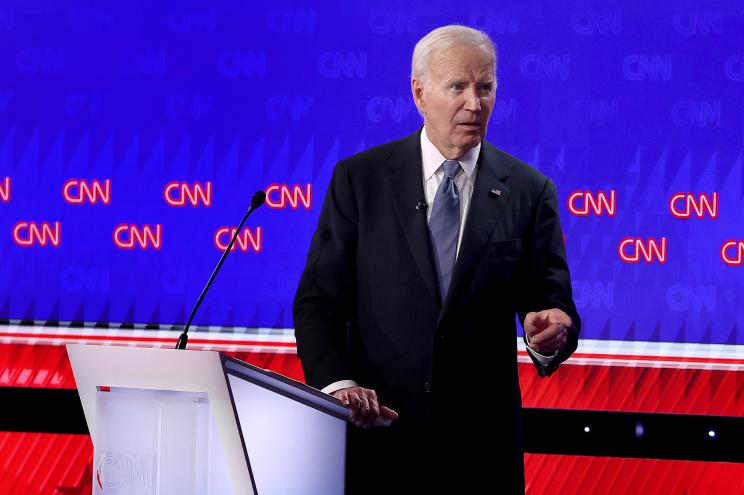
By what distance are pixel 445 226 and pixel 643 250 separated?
1157 millimetres

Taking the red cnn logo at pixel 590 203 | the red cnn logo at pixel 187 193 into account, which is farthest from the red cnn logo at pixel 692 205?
the red cnn logo at pixel 187 193

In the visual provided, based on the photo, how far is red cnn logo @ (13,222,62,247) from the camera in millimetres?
3393

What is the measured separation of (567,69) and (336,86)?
75cm

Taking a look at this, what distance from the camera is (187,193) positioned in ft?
10.9

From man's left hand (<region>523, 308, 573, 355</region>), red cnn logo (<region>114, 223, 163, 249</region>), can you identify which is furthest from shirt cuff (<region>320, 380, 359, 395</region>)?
red cnn logo (<region>114, 223, 163, 249</region>)

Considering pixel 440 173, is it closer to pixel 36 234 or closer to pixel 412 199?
pixel 412 199

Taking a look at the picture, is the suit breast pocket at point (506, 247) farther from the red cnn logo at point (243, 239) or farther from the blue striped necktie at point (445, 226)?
the red cnn logo at point (243, 239)

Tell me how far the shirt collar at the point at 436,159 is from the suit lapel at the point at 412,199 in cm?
2

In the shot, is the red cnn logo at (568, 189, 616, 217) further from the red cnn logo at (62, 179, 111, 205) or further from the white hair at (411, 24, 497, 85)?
the red cnn logo at (62, 179, 111, 205)

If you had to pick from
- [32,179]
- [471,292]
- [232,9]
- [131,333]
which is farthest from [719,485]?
[32,179]

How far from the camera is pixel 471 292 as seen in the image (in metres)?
2.08

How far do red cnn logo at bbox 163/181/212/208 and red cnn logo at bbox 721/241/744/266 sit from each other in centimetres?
167

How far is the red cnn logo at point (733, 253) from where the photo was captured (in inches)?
120

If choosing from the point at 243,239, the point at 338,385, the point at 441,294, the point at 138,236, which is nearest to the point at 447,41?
the point at 441,294
